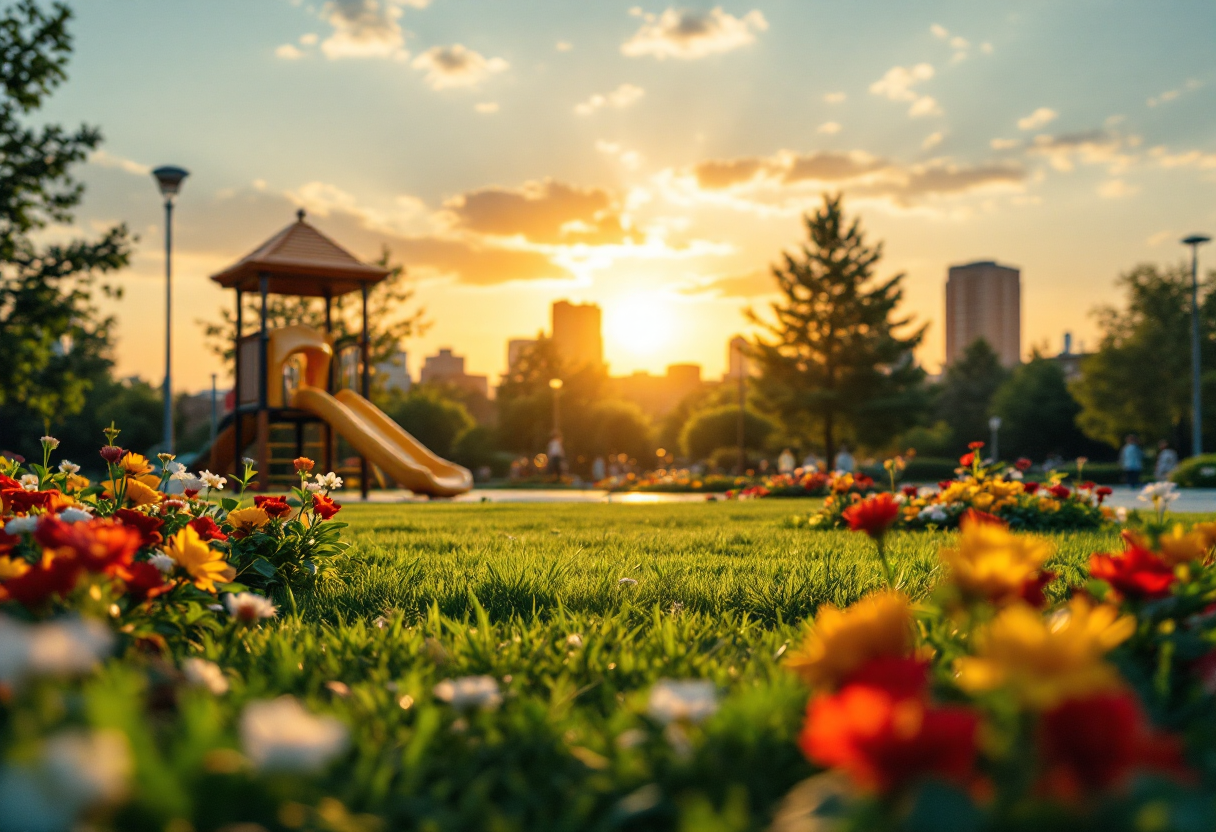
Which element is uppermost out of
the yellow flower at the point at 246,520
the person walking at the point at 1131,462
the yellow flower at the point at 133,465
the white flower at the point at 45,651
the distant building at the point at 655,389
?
the distant building at the point at 655,389

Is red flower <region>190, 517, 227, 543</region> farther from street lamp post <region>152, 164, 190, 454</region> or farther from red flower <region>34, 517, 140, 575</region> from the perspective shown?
street lamp post <region>152, 164, 190, 454</region>

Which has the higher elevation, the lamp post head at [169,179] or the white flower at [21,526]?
the lamp post head at [169,179]

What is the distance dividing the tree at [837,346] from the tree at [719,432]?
24.6 feet

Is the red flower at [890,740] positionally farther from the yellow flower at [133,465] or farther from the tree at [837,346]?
the tree at [837,346]

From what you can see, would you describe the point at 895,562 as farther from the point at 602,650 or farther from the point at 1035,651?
the point at 1035,651

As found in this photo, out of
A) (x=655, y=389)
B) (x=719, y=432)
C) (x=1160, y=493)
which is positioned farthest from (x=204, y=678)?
(x=655, y=389)

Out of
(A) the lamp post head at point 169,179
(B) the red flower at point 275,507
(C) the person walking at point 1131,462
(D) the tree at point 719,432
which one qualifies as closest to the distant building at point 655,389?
(D) the tree at point 719,432

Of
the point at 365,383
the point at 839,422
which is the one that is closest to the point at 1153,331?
the point at 839,422

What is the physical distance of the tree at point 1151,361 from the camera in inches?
1576

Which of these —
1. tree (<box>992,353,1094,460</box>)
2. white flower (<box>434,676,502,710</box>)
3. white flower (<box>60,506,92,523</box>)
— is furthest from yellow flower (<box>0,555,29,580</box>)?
tree (<box>992,353,1094,460</box>)

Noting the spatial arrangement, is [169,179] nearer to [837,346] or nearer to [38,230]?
[38,230]

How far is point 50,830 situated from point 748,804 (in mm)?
1026

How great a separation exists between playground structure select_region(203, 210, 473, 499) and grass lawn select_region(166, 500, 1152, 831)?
12.7 metres

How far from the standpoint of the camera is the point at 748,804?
1.44 metres
